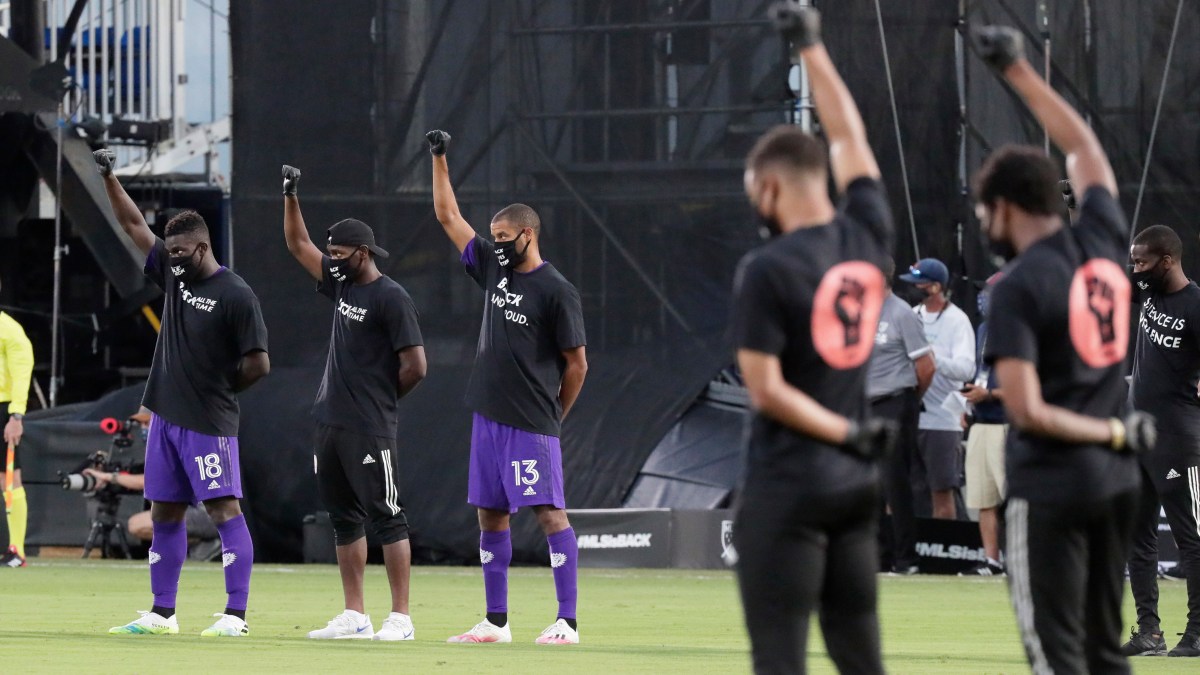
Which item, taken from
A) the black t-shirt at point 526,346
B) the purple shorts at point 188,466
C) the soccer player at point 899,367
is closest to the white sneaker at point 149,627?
the purple shorts at point 188,466

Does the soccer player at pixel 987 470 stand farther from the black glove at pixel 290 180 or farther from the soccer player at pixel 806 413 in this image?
the soccer player at pixel 806 413

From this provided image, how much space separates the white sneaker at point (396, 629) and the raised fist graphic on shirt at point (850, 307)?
16.9 feet

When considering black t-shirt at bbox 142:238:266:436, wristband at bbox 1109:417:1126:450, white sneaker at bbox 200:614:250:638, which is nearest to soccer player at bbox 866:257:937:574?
black t-shirt at bbox 142:238:266:436

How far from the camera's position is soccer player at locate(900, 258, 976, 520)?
47.8 ft

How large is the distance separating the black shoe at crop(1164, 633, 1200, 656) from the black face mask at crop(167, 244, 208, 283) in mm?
4988

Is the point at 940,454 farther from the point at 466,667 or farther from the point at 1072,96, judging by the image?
the point at 466,667

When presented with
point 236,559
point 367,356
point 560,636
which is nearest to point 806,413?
point 560,636

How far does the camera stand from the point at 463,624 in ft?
35.0

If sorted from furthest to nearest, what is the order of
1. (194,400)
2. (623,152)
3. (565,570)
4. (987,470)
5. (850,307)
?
(623,152) < (987,470) < (194,400) < (565,570) < (850,307)

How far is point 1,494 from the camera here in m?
17.1

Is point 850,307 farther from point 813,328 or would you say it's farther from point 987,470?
point 987,470

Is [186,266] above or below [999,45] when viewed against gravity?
below

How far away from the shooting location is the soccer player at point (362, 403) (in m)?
9.59

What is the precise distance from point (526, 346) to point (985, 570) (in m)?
6.23
